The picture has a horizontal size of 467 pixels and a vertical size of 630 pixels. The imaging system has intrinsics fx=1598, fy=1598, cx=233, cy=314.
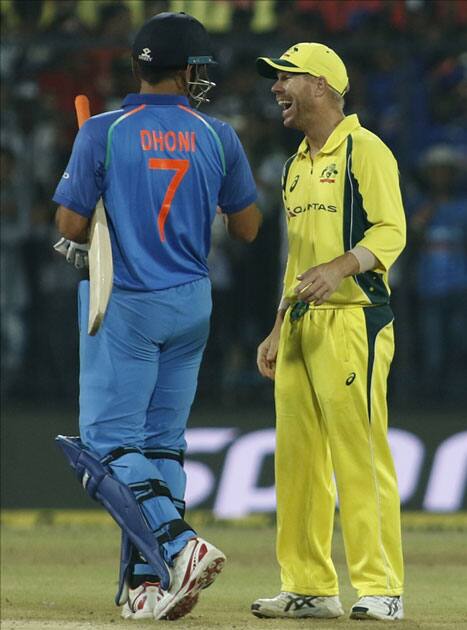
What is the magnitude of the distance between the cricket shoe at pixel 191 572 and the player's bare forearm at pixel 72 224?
1.18 metres

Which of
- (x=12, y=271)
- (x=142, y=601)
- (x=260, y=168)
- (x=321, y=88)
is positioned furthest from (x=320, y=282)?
(x=260, y=168)

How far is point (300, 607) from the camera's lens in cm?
617

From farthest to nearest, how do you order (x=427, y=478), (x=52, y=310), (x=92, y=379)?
(x=52, y=310) → (x=427, y=478) → (x=92, y=379)

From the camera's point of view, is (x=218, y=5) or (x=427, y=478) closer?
(x=427, y=478)

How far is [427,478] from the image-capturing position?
32.9 feet

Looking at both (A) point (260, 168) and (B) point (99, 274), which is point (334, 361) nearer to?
(B) point (99, 274)

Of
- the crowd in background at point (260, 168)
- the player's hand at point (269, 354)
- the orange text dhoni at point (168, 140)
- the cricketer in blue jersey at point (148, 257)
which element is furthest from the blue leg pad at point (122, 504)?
the crowd in background at point (260, 168)

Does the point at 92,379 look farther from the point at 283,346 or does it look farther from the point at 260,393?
the point at 260,393

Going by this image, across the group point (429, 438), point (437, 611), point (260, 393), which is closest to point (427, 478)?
point (429, 438)

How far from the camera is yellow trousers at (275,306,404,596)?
6.01m

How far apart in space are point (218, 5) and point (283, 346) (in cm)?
533

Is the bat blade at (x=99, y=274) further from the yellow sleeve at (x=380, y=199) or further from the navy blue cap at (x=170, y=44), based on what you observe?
the yellow sleeve at (x=380, y=199)

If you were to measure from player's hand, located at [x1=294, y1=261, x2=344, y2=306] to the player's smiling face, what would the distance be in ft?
2.30

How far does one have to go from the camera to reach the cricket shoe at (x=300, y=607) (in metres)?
6.14
